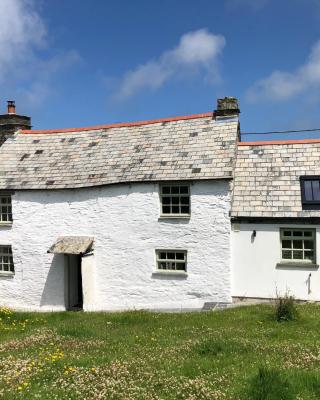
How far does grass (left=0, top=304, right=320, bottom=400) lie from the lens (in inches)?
316

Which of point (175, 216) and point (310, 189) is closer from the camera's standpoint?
point (310, 189)

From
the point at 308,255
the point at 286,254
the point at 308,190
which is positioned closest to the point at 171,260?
the point at 286,254

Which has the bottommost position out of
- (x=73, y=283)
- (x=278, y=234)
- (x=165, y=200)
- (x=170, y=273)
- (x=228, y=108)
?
(x=73, y=283)

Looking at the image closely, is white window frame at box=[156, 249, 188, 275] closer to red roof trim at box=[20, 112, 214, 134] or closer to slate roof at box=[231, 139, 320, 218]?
slate roof at box=[231, 139, 320, 218]

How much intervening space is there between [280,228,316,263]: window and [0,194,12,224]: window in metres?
12.8

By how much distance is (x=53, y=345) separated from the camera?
464 inches

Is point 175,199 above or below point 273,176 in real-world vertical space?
below

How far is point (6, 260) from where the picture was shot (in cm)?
2186

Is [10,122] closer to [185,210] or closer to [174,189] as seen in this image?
[174,189]

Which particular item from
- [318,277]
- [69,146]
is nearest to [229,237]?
[318,277]

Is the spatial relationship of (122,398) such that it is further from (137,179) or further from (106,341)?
(137,179)

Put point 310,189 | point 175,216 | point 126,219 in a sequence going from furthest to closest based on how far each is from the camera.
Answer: point 126,219 → point 175,216 → point 310,189

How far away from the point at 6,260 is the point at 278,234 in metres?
12.9

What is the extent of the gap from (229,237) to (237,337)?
710cm
